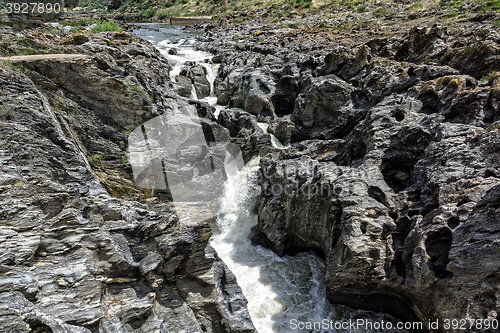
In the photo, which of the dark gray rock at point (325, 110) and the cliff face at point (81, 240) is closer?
the cliff face at point (81, 240)

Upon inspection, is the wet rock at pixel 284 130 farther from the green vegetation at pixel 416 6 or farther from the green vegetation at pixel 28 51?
the green vegetation at pixel 416 6

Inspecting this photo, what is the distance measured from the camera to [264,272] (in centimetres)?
1101

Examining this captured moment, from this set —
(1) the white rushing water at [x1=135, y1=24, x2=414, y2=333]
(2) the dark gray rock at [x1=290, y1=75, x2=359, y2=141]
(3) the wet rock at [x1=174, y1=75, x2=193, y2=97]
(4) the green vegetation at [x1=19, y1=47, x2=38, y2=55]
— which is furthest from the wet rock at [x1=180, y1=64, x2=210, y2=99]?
(4) the green vegetation at [x1=19, y1=47, x2=38, y2=55]

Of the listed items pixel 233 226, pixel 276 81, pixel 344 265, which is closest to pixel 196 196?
pixel 233 226

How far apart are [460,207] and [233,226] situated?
10051 mm

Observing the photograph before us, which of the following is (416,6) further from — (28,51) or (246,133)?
(28,51)

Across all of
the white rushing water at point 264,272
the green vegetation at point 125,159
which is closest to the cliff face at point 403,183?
the white rushing water at point 264,272

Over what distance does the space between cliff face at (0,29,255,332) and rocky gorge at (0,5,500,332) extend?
0.11ft

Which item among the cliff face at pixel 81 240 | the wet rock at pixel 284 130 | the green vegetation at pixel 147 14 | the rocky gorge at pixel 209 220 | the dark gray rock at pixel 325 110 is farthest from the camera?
the green vegetation at pixel 147 14

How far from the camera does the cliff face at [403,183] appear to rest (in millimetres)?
6723

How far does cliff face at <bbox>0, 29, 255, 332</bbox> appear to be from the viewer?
5.09 metres

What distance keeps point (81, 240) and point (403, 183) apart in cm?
1146

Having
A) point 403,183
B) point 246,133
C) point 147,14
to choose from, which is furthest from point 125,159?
point 147,14

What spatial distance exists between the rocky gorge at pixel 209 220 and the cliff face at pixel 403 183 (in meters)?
0.05
